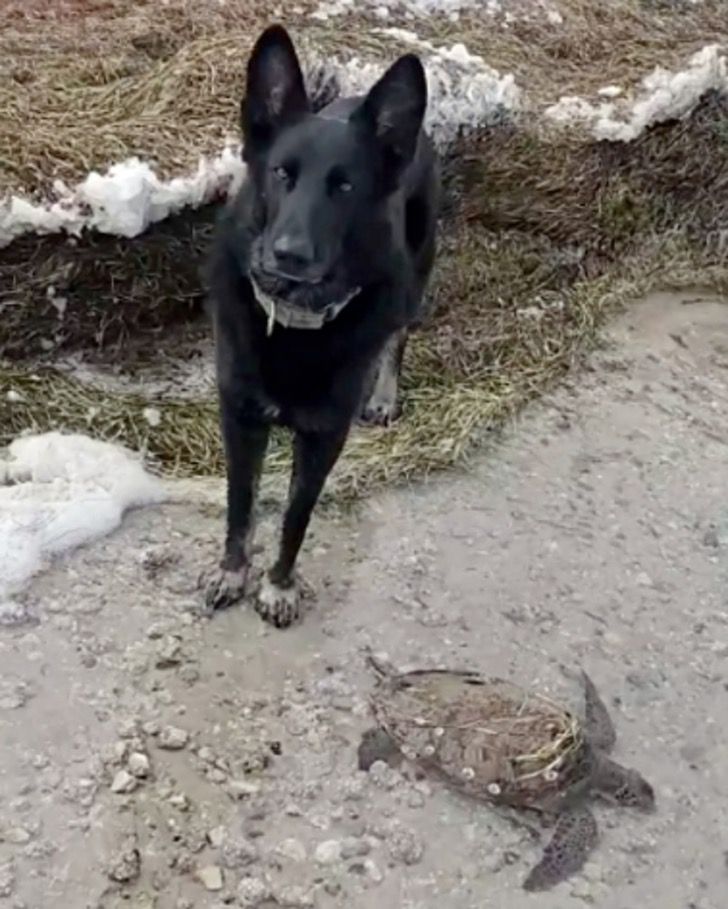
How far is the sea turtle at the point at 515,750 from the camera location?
2828 mm

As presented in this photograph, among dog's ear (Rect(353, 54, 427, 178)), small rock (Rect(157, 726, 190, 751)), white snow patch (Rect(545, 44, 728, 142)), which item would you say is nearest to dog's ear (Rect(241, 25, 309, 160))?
dog's ear (Rect(353, 54, 427, 178))

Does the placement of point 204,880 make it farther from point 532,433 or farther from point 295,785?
point 532,433

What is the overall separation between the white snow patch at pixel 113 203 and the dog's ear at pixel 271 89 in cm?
126

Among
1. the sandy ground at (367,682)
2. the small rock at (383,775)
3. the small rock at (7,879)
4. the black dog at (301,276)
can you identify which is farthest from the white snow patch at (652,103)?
the small rock at (7,879)

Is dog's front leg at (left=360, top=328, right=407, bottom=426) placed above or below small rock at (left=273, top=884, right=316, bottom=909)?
below

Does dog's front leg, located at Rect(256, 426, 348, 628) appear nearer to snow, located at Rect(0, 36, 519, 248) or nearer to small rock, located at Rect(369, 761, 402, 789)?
small rock, located at Rect(369, 761, 402, 789)

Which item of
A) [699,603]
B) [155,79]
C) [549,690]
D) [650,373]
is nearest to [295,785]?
[549,690]

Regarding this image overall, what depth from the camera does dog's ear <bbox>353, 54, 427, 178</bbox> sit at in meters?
2.68

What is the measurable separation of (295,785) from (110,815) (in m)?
0.34

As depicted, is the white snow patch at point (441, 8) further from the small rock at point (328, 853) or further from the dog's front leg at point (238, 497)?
the small rock at point (328, 853)

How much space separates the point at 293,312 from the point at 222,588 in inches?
27.0

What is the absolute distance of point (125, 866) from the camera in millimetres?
2592

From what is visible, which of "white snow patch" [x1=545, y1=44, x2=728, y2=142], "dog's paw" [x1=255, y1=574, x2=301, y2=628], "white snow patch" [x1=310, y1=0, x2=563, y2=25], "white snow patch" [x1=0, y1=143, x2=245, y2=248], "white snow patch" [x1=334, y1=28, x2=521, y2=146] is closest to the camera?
"dog's paw" [x1=255, y1=574, x2=301, y2=628]

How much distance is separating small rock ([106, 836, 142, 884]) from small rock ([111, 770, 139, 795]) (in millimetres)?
125
